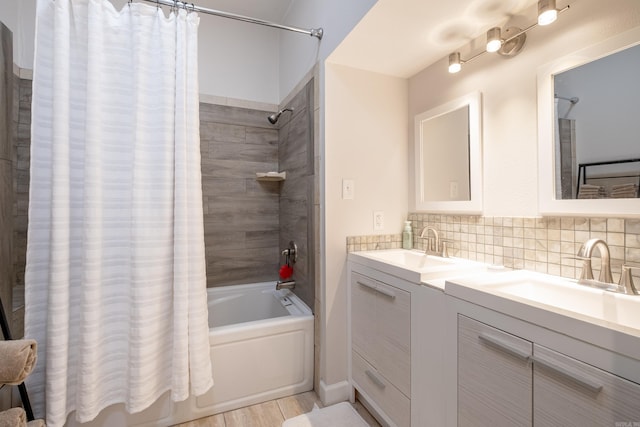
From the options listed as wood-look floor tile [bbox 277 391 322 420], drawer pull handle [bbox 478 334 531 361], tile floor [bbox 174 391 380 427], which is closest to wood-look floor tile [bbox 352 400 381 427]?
tile floor [bbox 174 391 380 427]

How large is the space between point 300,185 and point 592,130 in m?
1.59

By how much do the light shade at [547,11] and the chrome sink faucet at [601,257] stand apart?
847 millimetres

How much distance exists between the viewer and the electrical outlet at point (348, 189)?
68.0 inches

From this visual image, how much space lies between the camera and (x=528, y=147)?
1266mm

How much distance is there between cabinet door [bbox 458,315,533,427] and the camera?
2.71 feet

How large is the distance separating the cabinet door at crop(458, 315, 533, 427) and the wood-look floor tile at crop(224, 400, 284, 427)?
104 cm

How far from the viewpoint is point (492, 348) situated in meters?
0.91

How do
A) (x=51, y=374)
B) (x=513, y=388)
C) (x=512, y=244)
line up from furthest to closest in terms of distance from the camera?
(x=512, y=244) < (x=51, y=374) < (x=513, y=388)

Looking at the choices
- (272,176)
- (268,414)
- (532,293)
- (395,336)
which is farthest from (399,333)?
(272,176)

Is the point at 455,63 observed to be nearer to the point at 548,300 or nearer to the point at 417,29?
the point at 417,29

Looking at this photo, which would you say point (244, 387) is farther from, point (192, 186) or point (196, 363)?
point (192, 186)

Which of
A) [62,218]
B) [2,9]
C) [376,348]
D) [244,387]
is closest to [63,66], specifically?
[62,218]

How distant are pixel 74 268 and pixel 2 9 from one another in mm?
1678

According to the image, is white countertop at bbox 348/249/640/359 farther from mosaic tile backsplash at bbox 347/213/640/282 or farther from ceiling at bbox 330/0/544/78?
ceiling at bbox 330/0/544/78
